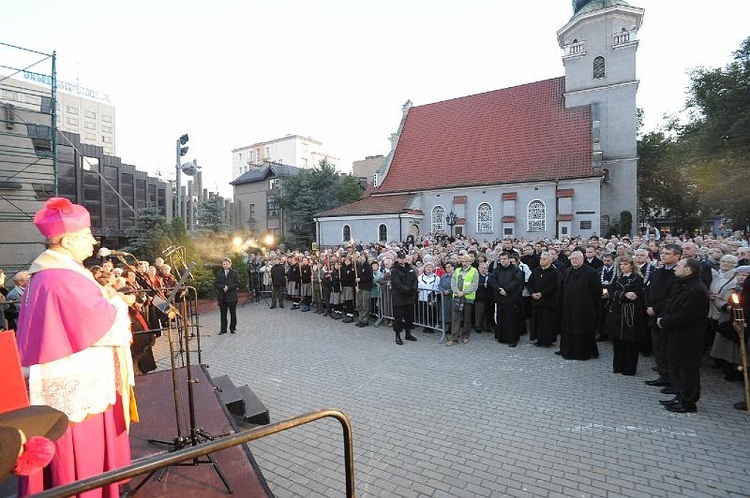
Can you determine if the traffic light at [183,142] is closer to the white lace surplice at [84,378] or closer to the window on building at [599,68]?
the white lace surplice at [84,378]

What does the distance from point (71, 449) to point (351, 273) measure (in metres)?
9.70

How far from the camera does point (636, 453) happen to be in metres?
4.46

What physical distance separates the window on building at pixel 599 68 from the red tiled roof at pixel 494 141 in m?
2.66

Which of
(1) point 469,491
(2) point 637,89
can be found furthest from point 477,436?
(2) point 637,89

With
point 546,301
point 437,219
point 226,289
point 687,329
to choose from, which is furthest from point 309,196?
point 687,329

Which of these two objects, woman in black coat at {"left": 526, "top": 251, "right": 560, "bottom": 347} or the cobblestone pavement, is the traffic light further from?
woman in black coat at {"left": 526, "top": 251, "right": 560, "bottom": 347}

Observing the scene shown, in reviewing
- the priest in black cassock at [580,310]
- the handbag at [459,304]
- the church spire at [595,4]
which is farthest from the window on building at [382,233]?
the priest in black cassock at [580,310]

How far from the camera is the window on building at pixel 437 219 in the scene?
111 ft

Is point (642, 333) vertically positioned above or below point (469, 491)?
above

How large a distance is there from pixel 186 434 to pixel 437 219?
30707 mm

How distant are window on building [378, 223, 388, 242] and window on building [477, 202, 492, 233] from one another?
751cm

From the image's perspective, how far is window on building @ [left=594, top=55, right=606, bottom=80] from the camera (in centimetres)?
3206

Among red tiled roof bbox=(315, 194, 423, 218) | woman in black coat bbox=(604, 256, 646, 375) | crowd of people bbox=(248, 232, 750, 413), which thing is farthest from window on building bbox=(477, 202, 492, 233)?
woman in black coat bbox=(604, 256, 646, 375)

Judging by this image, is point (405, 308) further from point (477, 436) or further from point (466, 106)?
point (466, 106)
